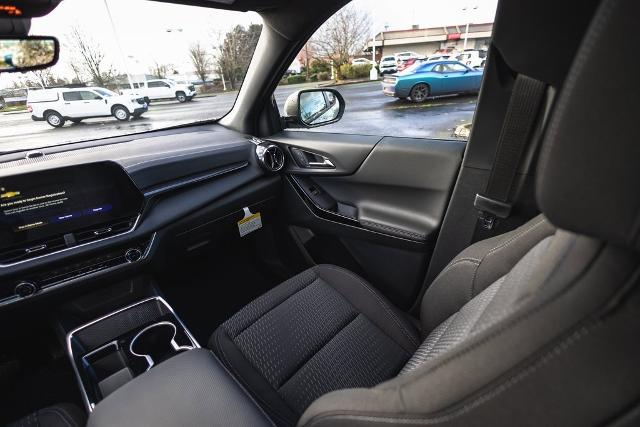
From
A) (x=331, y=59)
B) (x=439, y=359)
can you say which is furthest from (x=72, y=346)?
(x=331, y=59)

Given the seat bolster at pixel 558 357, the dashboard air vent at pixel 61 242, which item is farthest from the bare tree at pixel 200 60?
the seat bolster at pixel 558 357

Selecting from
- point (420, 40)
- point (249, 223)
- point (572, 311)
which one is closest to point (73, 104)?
point (249, 223)

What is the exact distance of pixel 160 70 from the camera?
1.82 metres

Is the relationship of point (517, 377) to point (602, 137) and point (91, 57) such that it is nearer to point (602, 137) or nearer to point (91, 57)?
point (602, 137)

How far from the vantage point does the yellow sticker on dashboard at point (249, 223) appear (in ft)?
6.61

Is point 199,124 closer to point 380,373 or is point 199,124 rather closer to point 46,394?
point 46,394

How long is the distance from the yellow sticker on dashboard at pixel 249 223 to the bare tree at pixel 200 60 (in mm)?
812

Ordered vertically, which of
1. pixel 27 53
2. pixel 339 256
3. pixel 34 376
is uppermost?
pixel 27 53

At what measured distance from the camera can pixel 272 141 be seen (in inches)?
86.2

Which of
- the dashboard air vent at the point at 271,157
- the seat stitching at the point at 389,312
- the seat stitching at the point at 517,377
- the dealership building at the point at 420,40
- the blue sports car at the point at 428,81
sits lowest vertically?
the seat stitching at the point at 389,312

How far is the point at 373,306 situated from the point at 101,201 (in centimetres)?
123

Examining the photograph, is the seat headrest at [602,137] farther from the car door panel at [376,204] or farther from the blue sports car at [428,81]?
the blue sports car at [428,81]

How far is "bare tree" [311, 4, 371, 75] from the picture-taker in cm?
186

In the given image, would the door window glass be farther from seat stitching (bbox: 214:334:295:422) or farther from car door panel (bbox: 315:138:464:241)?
seat stitching (bbox: 214:334:295:422)
